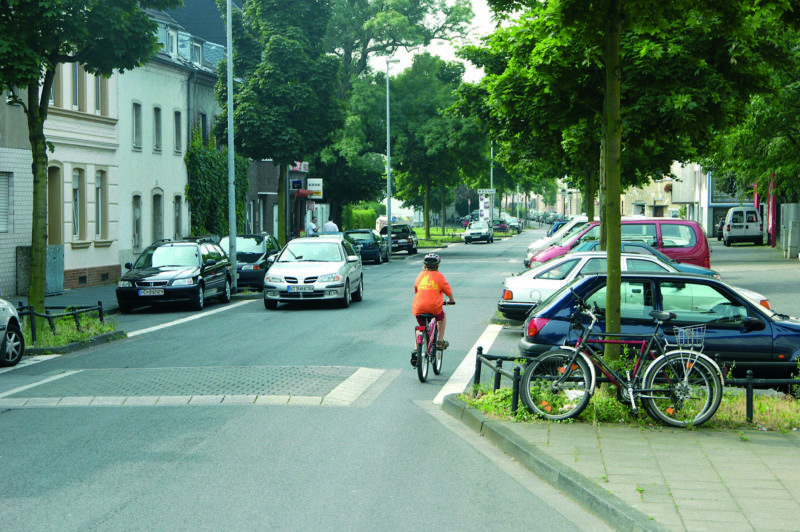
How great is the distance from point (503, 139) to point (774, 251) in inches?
1077

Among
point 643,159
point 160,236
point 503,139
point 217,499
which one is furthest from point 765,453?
point 160,236

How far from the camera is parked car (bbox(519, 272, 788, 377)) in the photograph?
427 inches

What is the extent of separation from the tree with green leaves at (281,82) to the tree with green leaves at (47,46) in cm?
1993

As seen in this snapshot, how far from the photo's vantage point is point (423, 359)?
39.5 feet

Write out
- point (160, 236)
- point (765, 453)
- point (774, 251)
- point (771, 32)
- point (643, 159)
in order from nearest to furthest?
point (765, 453) → point (771, 32) → point (643, 159) → point (160, 236) → point (774, 251)

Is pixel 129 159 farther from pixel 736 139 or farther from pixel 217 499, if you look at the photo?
pixel 217 499

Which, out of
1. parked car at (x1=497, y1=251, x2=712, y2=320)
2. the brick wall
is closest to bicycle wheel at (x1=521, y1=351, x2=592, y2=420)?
parked car at (x1=497, y1=251, x2=712, y2=320)

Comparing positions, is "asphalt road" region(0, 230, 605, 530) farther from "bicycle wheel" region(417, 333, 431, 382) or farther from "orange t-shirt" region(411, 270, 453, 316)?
"orange t-shirt" region(411, 270, 453, 316)

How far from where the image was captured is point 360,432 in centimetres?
895

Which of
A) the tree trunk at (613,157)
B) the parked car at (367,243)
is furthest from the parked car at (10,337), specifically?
the parked car at (367,243)

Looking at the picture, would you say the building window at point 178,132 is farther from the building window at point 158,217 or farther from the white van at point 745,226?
the white van at point 745,226

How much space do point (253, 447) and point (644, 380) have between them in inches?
131

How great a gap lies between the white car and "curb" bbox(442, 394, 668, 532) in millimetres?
7246

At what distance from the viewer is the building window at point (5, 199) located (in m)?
25.2
